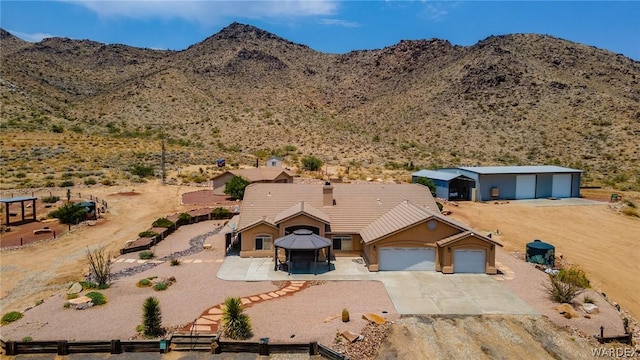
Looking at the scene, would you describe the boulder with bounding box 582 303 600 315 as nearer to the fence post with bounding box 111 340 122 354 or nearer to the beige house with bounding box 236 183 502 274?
the beige house with bounding box 236 183 502 274

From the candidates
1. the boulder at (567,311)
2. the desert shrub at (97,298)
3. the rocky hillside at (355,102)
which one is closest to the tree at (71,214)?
the desert shrub at (97,298)

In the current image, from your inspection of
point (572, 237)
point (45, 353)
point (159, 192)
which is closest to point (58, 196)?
point (159, 192)

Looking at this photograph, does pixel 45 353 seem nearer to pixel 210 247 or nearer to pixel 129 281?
pixel 129 281

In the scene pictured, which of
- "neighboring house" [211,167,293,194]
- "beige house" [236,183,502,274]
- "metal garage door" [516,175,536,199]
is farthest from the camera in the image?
"metal garage door" [516,175,536,199]

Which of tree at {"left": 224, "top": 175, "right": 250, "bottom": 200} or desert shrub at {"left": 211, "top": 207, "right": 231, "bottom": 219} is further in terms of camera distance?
tree at {"left": 224, "top": 175, "right": 250, "bottom": 200}

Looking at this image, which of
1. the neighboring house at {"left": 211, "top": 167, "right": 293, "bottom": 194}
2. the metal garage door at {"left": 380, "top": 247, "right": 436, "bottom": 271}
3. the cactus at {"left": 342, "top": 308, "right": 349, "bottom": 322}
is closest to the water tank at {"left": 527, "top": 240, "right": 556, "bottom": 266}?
the metal garage door at {"left": 380, "top": 247, "right": 436, "bottom": 271}

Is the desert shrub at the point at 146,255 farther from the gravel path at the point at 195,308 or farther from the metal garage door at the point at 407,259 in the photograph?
the metal garage door at the point at 407,259

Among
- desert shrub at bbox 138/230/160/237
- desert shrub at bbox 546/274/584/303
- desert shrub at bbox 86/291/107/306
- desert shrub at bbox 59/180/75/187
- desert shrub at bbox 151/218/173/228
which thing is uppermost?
desert shrub at bbox 59/180/75/187
